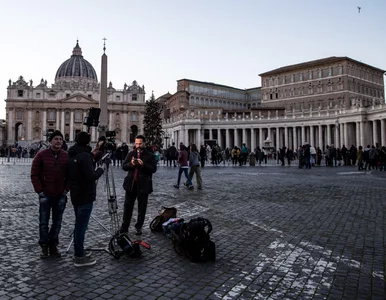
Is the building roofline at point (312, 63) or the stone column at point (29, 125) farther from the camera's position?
the stone column at point (29, 125)

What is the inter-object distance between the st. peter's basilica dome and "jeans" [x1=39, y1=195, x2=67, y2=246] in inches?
3981

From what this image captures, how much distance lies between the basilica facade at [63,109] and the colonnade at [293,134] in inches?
642

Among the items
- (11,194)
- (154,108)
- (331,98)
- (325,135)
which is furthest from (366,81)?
(11,194)

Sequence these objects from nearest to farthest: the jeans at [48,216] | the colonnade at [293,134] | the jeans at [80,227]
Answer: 1. the jeans at [80,227]
2. the jeans at [48,216]
3. the colonnade at [293,134]

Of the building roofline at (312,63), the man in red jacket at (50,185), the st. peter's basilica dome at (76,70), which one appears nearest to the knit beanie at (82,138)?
the man in red jacket at (50,185)

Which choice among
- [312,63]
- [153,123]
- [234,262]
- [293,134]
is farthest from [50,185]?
[312,63]

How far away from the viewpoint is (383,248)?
542cm

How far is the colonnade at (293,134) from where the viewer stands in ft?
168

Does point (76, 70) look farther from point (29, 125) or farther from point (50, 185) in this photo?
point (50, 185)

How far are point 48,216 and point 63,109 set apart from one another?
88.6 metres

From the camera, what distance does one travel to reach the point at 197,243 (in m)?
4.86

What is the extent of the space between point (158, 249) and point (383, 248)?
3.38 meters

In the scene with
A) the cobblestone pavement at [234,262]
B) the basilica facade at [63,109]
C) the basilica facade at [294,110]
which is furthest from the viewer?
the basilica facade at [63,109]

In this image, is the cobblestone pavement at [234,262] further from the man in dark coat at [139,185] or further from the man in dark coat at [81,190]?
the man in dark coat at [139,185]
